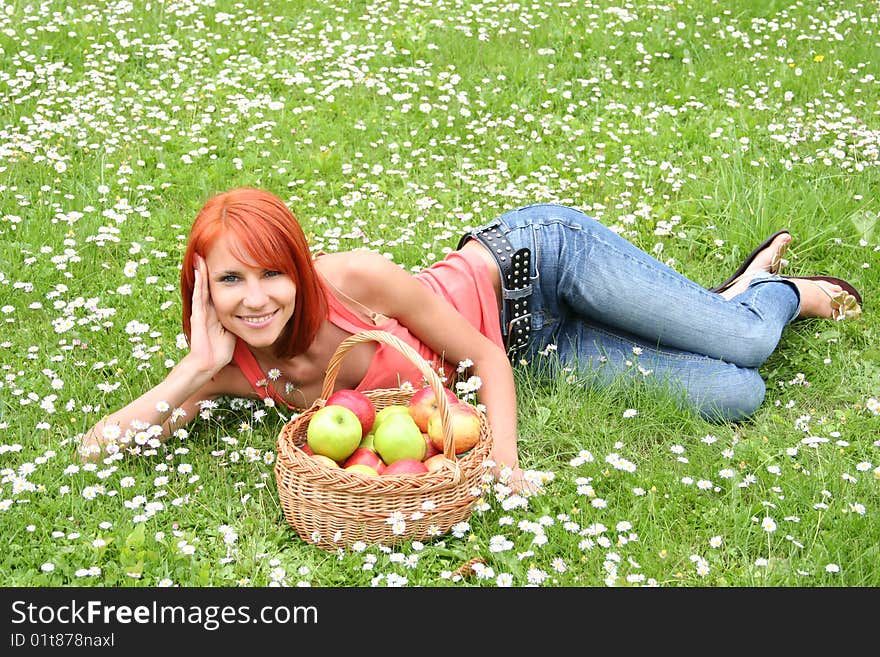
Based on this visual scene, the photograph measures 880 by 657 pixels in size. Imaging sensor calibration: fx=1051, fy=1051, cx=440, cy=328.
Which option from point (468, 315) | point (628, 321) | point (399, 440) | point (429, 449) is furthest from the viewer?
point (628, 321)

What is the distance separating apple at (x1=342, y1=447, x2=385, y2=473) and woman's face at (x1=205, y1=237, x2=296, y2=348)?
0.52 m

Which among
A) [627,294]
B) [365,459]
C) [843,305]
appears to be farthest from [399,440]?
[843,305]

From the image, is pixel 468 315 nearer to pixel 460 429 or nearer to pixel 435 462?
pixel 460 429

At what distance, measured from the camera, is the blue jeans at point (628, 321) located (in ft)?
14.9

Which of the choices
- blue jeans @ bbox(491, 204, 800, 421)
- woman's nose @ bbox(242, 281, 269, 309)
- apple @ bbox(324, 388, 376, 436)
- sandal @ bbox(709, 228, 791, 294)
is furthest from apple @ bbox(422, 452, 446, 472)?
sandal @ bbox(709, 228, 791, 294)

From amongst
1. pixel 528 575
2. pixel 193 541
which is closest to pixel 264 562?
pixel 193 541

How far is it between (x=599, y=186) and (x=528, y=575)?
12.5ft

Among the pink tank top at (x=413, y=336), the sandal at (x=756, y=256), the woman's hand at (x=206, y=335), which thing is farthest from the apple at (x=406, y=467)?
the sandal at (x=756, y=256)

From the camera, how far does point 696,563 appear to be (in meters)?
3.54

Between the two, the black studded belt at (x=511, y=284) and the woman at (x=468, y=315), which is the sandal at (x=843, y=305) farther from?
the black studded belt at (x=511, y=284)

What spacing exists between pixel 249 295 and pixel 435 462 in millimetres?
886

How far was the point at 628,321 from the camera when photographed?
4.62m

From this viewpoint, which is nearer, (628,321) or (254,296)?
(254,296)

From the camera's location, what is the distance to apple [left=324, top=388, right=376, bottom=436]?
3795 millimetres
